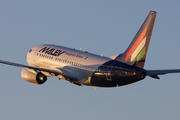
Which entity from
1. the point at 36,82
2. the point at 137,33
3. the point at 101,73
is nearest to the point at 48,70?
the point at 36,82

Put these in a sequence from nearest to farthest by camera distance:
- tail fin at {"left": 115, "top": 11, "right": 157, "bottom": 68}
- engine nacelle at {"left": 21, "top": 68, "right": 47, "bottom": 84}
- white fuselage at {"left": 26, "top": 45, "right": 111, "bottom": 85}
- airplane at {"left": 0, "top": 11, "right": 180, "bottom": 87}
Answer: tail fin at {"left": 115, "top": 11, "right": 157, "bottom": 68} < airplane at {"left": 0, "top": 11, "right": 180, "bottom": 87} < white fuselage at {"left": 26, "top": 45, "right": 111, "bottom": 85} < engine nacelle at {"left": 21, "top": 68, "right": 47, "bottom": 84}

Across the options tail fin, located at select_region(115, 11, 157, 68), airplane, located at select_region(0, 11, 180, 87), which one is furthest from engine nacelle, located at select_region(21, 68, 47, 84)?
tail fin, located at select_region(115, 11, 157, 68)

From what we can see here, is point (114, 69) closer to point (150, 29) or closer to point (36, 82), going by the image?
point (150, 29)

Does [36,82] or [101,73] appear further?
[36,82]

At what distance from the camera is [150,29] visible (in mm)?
47000

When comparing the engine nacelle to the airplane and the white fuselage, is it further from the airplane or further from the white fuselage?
the white fuselage

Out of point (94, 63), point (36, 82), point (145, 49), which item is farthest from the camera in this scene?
point (36, 82)

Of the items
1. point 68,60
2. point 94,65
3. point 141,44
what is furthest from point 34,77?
point 141,44

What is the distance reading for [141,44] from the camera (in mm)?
47406

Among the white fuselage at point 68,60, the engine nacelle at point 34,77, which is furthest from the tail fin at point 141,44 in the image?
the engine nacelle at point 34,77

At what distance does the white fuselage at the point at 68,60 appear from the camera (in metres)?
50.8

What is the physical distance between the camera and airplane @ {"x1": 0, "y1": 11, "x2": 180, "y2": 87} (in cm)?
4722

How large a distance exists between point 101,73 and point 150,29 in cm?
762

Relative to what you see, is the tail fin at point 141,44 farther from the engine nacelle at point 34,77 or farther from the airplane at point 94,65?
the engine nacelle at point 34,77
